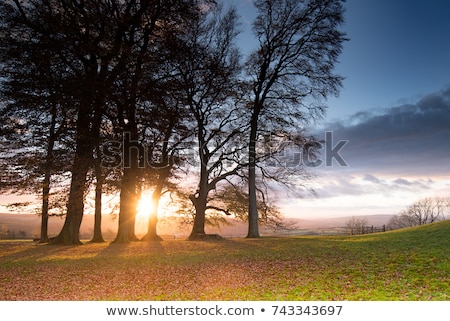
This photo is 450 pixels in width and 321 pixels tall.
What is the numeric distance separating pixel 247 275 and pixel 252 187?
1321 cm

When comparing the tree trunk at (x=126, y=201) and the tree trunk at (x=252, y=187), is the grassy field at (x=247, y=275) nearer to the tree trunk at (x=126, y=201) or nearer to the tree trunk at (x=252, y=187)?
the tree trunk at (x=126, y=201)

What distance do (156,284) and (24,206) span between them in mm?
15205

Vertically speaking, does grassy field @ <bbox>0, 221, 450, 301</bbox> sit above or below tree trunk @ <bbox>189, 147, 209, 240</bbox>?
below

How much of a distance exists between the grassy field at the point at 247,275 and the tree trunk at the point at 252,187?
9023 millimetres

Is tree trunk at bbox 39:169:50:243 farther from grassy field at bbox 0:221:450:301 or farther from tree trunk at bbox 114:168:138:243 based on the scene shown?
grassy field at bbox 0:221:450:301

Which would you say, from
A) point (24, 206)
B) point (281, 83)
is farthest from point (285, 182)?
point (24, 206)

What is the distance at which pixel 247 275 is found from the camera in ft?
33.4

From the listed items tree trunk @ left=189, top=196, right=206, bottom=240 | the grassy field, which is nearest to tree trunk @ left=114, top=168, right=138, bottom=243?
tree trunk @ left=189, top=196, right=206, bottom=240

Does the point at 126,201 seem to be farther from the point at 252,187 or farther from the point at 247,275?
the point at 247,275

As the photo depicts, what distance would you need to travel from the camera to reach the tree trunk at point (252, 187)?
76.4 feet

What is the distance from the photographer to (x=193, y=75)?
2372 cm

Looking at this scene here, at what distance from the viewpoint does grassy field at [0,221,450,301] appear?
8359 mm

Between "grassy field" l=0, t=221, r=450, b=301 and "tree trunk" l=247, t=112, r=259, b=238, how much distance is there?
9.02m

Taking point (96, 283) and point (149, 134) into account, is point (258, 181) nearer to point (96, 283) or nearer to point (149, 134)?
point (149, 134)
